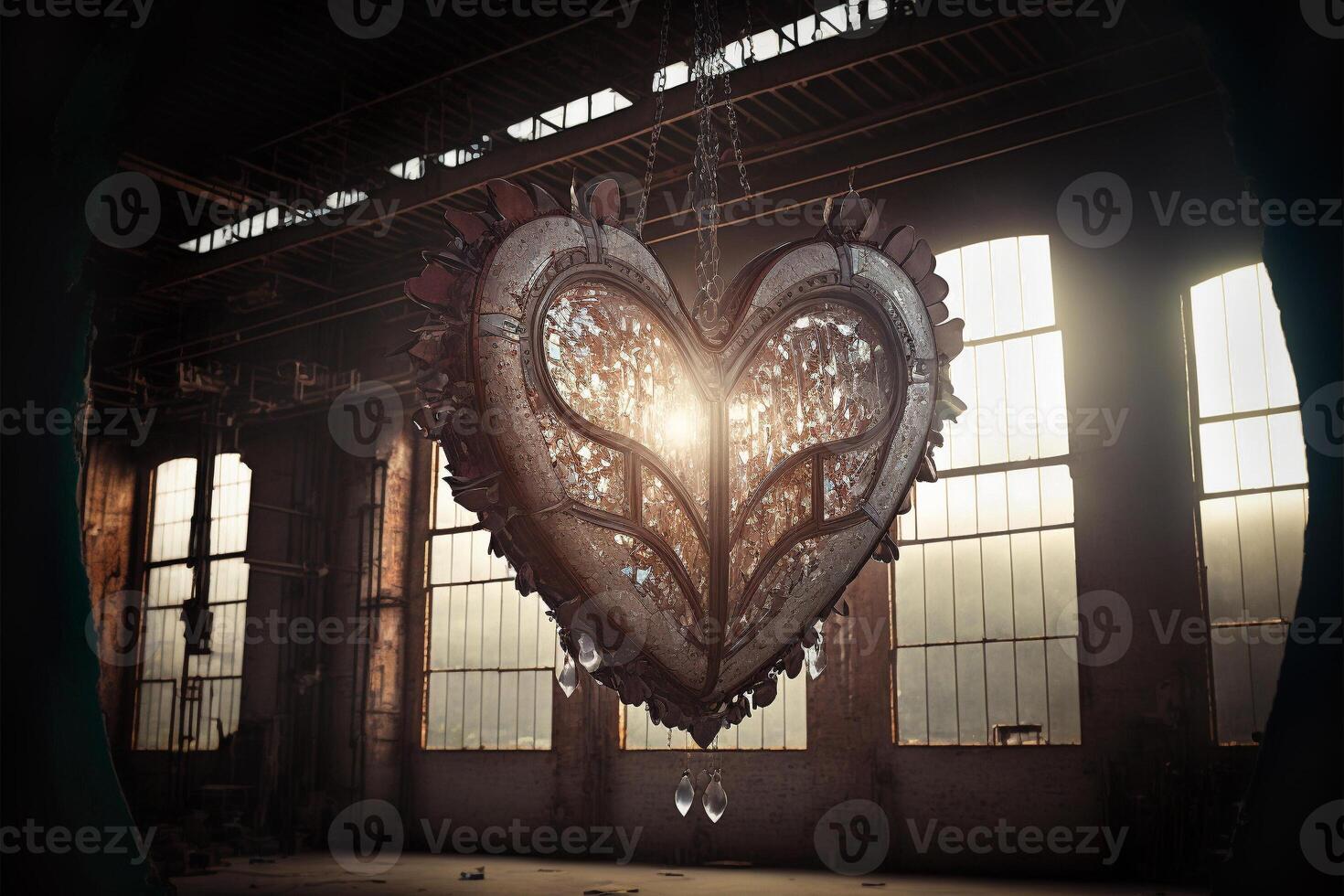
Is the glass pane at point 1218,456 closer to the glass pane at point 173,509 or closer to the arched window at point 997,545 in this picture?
the arched window at point 997,545

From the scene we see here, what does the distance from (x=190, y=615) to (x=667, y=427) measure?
15.3m

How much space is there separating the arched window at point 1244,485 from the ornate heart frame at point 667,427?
7926 millimetres

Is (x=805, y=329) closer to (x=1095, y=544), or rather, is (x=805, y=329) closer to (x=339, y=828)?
(x=1095, y=544)

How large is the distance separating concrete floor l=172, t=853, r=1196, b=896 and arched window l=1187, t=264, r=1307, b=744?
6.53 feet

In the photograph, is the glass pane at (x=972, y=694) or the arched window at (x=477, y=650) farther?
the arched window at (x=477, y=650)

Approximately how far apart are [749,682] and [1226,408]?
28.8ft

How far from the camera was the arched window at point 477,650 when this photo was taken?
13.9 m

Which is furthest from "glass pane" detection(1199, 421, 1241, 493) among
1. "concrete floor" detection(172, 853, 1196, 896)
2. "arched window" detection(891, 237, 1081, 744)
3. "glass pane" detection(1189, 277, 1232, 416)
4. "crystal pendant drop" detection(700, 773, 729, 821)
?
"crystal pendant drop" detection(700, 773, 729, 821)

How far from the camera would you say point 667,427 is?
2.31 meters

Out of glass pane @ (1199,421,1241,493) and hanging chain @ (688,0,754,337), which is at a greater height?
glass pane @ (1199,421,1241,493)

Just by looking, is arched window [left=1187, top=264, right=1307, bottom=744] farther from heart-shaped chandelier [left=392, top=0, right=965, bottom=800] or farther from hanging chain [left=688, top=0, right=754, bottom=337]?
heart-shaped chandelier [left=392, top=0, right=965, bottom=800]

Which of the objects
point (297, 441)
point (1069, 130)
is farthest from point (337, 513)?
point (1069, 130)

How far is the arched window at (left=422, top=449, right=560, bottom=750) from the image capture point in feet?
45.7

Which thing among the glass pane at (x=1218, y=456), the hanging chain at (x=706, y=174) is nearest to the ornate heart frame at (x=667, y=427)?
the hanging chain at (x=706, y=174)
